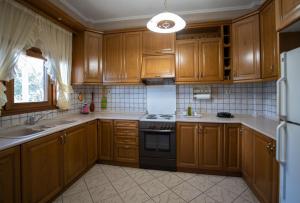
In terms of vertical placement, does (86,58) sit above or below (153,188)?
above

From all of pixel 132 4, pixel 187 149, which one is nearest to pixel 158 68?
pixel 132 4

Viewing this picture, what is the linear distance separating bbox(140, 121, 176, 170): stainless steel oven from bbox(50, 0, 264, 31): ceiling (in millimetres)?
1924

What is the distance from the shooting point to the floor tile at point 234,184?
2189 millimetres

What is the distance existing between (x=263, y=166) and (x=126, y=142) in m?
1.93

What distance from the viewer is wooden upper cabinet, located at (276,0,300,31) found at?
1314 mm

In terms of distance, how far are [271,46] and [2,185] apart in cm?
311

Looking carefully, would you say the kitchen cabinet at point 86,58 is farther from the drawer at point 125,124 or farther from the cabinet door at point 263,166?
the cabinet door at point 263,166

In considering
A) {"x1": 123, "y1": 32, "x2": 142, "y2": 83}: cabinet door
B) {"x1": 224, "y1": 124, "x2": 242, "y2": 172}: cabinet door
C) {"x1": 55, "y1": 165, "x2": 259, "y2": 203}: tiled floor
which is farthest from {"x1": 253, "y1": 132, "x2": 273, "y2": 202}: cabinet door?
{"x1": 123, "y1": 32, "x2": 142, "y2": 83}: cabinet door

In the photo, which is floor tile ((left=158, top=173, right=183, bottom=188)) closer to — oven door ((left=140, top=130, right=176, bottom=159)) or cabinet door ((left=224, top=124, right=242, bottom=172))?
oven door ((left=140, top=130, right=176, bottom=159))

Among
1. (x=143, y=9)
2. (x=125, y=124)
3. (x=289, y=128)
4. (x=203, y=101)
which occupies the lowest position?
(x=125, y=124)

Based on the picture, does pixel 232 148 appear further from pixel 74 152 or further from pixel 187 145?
pixel 74 152

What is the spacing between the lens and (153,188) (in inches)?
88.1

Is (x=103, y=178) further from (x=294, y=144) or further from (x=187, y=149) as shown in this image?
(x=294, y=144)

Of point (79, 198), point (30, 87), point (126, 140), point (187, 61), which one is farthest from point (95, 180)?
point (187, 61)
